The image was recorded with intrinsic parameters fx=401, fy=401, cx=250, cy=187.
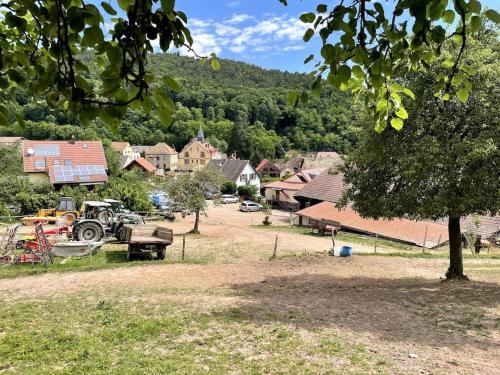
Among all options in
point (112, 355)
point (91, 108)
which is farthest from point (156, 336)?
point (91, 108)

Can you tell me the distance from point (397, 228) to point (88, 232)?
18.6 meters

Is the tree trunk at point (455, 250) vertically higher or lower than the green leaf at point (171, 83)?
lower

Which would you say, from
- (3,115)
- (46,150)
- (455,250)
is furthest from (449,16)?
(46,150)

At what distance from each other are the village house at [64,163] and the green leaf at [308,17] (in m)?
35.1

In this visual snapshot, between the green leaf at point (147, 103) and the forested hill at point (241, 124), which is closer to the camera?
the green leaf at point (147, 103)

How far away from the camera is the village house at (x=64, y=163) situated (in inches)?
1356

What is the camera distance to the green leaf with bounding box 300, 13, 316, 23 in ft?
7.32

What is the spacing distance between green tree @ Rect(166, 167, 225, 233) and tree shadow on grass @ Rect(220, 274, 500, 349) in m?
15.1

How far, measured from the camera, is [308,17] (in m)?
2.24

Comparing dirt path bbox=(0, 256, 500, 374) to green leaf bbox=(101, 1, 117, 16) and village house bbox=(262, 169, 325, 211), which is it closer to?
green leaf bbox=(101, 1, 117, 16)

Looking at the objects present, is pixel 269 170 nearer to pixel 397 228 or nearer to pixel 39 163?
pixel 39 163

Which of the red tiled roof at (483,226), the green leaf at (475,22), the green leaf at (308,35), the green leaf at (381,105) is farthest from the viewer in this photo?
the red tiled roof at (483,226)

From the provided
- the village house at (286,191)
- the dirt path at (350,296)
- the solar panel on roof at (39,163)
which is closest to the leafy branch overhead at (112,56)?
the dirt path at (350,296)

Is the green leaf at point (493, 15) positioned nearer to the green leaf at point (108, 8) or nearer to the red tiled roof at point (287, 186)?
the green leaf at point (108, 8)
